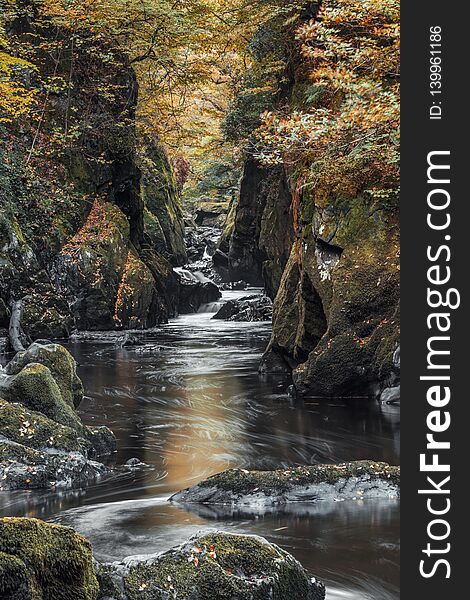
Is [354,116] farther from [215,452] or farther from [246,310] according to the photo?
[246,310]

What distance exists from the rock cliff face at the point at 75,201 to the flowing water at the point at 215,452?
2.37 metres

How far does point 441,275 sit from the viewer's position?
316 centimetres

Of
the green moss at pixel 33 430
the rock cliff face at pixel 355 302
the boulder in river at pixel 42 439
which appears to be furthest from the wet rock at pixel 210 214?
the green moss at pixel 33 430

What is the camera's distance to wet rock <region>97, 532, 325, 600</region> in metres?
3.17

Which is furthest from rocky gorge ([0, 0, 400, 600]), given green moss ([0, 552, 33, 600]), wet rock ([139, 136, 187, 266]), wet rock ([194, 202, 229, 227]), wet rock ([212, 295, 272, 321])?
wet rock ([194, 202, 229, 227])

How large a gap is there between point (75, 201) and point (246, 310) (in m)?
8.07

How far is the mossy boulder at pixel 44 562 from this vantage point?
2744mm

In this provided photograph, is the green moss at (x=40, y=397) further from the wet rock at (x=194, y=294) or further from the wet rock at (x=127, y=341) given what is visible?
the wet rock at (x=194, y=294)

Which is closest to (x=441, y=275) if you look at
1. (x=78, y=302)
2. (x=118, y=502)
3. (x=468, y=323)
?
(x=468, y=323)

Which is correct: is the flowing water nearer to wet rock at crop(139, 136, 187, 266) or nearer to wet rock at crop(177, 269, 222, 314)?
wet rock at crop(177, 269, 222, 314)

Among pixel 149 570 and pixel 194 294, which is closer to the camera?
pixel 149 570

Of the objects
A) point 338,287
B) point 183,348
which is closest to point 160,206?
point 183,348

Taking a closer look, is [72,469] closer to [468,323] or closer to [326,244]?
[468,323]

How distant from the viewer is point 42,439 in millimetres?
6641
